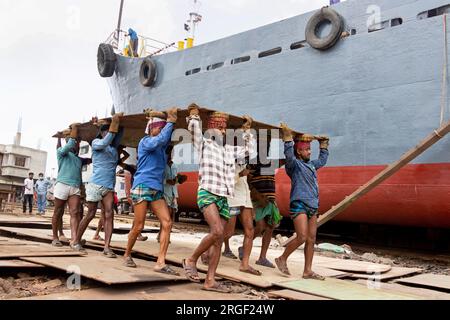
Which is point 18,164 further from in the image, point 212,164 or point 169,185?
point 212,164

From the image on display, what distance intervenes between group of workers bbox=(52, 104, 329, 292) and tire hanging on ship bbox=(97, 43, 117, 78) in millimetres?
9851

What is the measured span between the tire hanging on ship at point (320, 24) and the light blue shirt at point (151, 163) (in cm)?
566

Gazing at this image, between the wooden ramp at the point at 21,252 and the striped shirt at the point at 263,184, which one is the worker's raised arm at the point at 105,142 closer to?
the wooden ramp at the point at 21,252

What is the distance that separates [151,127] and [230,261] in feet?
6.58

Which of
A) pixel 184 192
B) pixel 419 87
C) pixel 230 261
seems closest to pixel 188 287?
pixel 230 261

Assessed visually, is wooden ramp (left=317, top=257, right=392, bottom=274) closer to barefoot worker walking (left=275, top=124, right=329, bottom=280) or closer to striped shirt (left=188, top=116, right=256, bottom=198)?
barefoot worker walking (left=275, top=124, right=329, bottom=280)

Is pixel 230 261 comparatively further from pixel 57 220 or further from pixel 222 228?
pixel 57 220

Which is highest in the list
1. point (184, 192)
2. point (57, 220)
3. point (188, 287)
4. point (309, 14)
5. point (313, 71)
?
point (309, 14)

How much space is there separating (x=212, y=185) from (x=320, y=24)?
6.49m

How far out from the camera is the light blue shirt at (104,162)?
510 cm

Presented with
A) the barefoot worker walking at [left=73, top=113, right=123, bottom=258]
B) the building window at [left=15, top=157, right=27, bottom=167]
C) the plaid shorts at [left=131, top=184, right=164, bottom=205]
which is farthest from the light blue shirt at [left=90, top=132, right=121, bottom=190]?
the building window at [left=15, top=157, right=27, bottom=167]

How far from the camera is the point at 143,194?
13.8ft

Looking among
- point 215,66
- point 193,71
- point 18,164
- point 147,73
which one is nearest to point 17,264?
point 215,66

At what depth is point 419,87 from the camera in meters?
7.58
